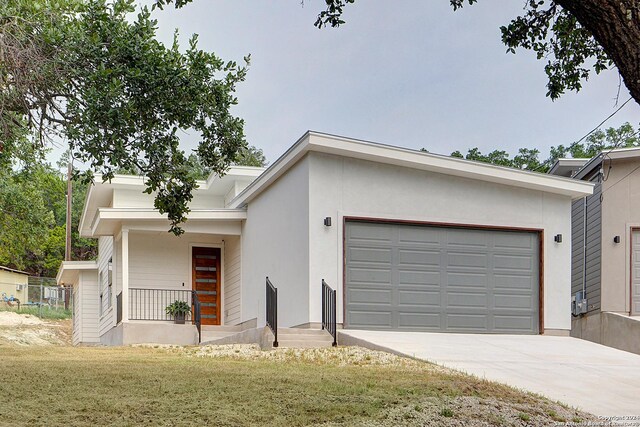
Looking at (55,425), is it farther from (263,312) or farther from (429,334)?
(263,312)

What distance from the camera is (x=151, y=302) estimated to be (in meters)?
19.5

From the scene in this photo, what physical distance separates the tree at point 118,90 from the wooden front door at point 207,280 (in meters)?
8.47

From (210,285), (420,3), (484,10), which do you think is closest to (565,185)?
(210,285)

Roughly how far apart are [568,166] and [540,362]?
10.1 m

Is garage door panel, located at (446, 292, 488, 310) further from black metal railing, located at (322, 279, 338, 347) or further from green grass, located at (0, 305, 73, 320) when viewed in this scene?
green grass, located at (0, 305, 73, 320)

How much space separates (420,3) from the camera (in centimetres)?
2778

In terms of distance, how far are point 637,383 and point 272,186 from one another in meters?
9.04

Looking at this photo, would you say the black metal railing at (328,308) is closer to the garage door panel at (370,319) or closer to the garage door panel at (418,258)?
the garage door panel at (370,319)

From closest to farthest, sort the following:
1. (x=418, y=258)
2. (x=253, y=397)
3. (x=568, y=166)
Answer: (x=253, y=397)
(x=418, y=258)
(x=568, y=166)

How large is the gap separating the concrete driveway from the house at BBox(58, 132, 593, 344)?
29.1 inches

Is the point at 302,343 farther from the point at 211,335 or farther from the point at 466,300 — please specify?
the point at 211,335

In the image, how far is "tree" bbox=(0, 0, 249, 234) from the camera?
34.4ft

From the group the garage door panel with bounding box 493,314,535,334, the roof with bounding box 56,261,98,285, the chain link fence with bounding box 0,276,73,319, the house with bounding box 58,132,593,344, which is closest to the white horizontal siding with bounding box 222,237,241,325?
the house with bounding box 58,132,593,344

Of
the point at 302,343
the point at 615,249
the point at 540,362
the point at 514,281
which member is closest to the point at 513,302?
the point at 514,281
